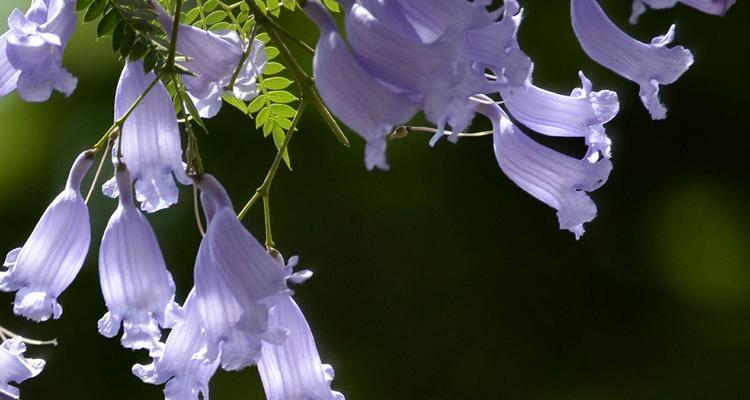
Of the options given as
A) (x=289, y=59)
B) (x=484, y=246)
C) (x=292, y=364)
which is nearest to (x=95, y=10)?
(x=289, y=59)

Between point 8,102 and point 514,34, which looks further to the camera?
point 8,102

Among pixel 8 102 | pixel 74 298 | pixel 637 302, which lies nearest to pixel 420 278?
pixel 637 302

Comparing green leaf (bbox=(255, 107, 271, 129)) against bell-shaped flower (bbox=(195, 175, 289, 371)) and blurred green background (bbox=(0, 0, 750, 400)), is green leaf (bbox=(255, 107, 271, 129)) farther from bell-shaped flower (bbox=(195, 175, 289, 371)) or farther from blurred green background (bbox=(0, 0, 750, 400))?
blurred green background (bbox=(0, 0, 750, 400))

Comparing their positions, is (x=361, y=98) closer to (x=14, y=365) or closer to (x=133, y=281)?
(x=133, y=281)

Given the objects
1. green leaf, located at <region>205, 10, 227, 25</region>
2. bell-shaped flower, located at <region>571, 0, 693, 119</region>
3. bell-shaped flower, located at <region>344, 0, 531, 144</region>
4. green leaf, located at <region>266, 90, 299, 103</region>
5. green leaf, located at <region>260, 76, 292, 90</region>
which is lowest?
green leaf, located at <region>266, 90, 299, 103</region>

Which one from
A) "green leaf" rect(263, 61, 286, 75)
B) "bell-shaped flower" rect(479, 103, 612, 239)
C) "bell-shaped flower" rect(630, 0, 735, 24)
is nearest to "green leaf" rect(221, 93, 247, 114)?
"green leaf" rect(263, 61, 286, 75)

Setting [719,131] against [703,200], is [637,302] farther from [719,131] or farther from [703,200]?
[719,131]
